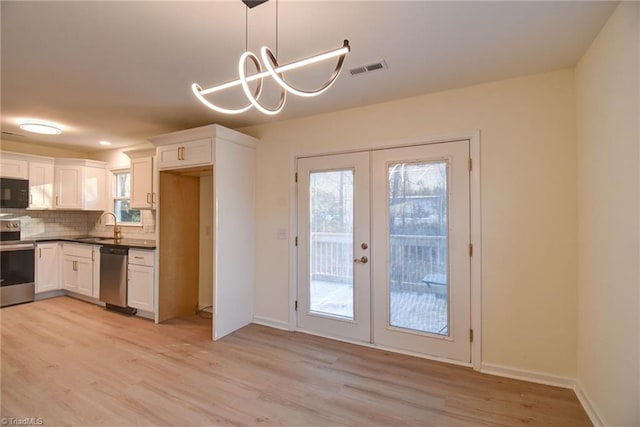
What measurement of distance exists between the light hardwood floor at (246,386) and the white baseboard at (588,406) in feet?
0.14

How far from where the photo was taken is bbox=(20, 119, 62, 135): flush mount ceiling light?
364 cm

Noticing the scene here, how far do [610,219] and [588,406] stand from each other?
133 centimetres

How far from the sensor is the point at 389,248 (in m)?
2.99

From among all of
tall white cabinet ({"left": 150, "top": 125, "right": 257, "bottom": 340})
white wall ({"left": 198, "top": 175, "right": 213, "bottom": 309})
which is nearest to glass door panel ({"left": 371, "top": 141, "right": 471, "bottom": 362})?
tall white cabinet ({"left": 150, "top": 125, "right": 257, "bottom": 340})

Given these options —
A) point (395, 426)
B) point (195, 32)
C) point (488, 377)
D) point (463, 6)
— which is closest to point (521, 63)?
point (463, 6)

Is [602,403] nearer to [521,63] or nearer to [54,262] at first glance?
[521,63]

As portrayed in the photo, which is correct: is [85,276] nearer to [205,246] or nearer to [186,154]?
[205,246]

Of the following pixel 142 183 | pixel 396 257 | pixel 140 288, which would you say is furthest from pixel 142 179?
pixel 396 257

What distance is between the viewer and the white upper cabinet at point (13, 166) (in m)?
4.30

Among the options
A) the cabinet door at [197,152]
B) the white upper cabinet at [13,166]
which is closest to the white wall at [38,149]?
the white upper cabinet at [13,166]

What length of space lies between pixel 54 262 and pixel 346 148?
5062mm

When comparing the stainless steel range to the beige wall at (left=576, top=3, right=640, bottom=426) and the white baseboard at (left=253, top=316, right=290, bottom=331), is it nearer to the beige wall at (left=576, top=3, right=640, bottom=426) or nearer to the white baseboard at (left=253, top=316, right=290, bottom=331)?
the white baseboard at (left=253, top=316, right=290, bottom=331)

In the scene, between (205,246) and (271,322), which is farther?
(205,246)

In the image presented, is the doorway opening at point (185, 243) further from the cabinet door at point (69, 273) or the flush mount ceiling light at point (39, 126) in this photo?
the cabinet door at point (69, 273)
